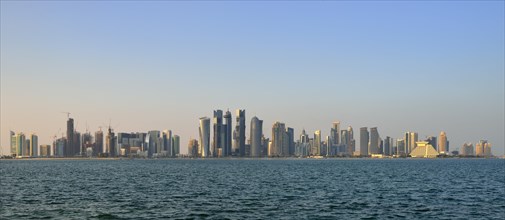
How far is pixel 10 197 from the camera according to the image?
76500 millimetres

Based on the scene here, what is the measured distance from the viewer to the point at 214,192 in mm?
85188

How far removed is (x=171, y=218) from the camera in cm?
5500

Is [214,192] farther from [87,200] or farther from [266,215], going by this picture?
[266,215]

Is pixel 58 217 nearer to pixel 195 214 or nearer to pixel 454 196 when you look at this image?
pixel 195 214

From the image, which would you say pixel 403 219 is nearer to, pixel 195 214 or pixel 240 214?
pixel 240 214

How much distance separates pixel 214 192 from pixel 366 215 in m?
32.5

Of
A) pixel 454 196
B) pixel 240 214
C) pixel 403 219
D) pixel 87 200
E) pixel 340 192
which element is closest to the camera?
pixel 403 219

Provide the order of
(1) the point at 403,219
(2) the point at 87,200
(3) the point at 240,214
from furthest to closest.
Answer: (2) the point at 87,200 < (3) the point at 240,214 < (1) the point at 403,219

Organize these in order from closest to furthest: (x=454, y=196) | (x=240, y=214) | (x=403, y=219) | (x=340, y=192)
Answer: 1. (x=403, y=219)
2. (x=240, y=214)
3. (x=454, y=196)
4. (x=340, y=192)

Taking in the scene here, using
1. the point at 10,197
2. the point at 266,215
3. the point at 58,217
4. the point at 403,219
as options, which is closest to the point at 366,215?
the point at 403,219

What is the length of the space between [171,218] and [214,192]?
99.5 feet

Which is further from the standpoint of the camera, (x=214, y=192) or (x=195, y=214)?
(x=214, y=192)

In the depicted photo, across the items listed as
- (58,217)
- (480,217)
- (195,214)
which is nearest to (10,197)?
(58,217)

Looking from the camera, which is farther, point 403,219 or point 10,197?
point 10,197
